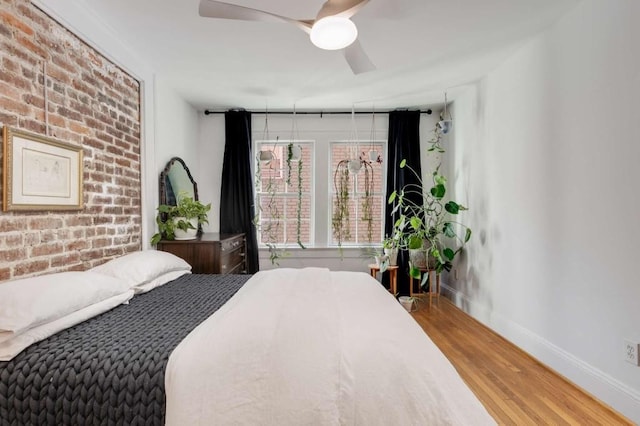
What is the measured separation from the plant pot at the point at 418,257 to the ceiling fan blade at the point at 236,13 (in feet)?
9.17

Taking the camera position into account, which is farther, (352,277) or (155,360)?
(352,277)

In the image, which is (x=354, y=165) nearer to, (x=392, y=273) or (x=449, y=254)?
(x=392, y=273)

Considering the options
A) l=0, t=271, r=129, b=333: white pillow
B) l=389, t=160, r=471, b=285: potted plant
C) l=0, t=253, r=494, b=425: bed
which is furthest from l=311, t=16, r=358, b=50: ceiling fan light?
l=389, t=160, r=471, b=285: potted plant

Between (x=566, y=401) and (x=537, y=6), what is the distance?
2.53 meters

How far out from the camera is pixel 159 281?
221 centimetres

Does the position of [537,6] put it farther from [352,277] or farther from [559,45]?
[352,277]

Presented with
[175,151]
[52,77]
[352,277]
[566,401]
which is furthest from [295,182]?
[566,401]

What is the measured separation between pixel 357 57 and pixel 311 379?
6.41ft

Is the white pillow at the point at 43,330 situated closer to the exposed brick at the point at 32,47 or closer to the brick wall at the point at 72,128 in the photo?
the brick wall at the point at 72,128

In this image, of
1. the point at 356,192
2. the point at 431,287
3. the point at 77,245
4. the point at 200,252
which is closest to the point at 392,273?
the point at 431,287

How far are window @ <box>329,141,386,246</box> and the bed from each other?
3.20m

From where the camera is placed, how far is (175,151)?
3.66 metres

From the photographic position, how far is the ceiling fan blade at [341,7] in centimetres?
156

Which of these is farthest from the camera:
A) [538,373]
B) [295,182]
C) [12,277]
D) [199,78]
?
[295,182]
